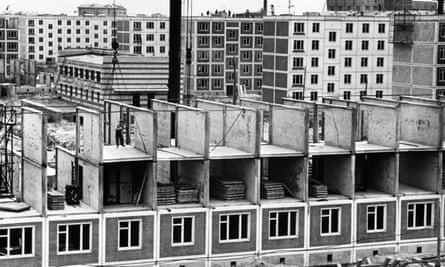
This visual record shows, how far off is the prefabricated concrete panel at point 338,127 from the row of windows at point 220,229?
1.83 metres

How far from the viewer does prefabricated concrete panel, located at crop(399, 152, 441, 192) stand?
26.4 metres

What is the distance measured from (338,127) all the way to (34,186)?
8.20 metres

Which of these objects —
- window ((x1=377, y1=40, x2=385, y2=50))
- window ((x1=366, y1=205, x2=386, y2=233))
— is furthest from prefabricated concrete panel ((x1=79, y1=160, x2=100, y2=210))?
window ((x1=377, y1=40, x2=385, y2=50))

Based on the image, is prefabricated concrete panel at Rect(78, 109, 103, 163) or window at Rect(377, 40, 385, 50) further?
window at Rect(377, 40, 385, 50)

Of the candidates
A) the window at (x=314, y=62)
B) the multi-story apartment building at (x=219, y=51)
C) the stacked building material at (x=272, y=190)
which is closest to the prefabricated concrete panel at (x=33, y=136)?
the stacked building material at (x=272, y=190)

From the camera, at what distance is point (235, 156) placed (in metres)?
24.2

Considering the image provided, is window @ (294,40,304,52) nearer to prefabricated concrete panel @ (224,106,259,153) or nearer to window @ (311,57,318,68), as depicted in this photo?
window @ (311,57,318,68)

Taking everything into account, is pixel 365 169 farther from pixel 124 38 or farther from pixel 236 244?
pixel 124 38

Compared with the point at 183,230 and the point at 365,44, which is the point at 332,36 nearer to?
the point at 365,44

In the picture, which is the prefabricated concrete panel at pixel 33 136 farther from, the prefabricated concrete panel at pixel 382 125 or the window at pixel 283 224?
the prefabricated concrete panel at pixel 382 125

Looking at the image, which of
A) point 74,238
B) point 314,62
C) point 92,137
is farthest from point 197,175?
point 314,62

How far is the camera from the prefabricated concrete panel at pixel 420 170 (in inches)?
1041

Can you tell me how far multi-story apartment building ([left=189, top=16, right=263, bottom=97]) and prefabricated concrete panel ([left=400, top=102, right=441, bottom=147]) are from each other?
170ft

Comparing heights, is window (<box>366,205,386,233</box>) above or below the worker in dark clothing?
below
